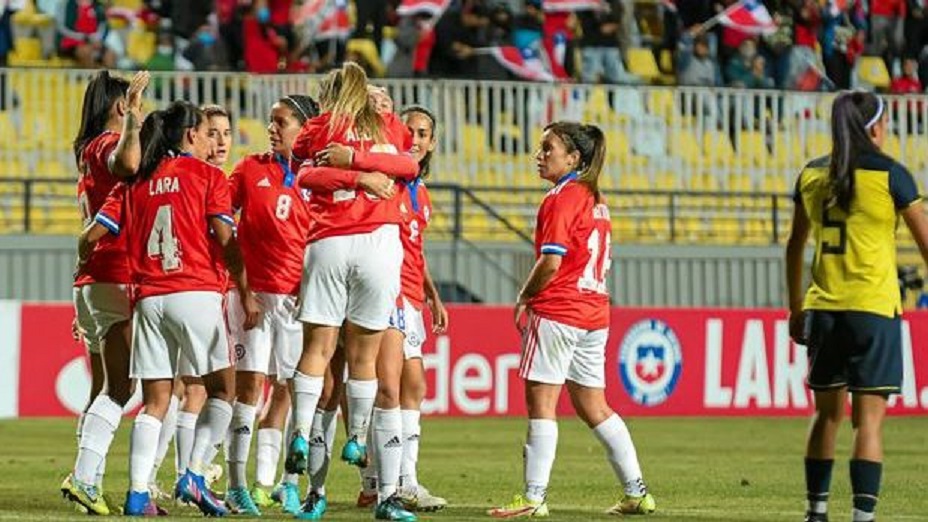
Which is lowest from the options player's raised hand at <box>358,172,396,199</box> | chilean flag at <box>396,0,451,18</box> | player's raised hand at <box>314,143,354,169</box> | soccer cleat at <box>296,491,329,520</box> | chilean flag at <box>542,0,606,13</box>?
soccer cleat at <box>296,491,329,520</box>

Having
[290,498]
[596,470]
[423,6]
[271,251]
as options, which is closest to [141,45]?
[423,6]

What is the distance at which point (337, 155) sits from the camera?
11.9 m

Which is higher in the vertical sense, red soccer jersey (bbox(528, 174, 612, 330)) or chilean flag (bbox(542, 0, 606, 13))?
chilean flag (bbox(542, 0, 606, 13))

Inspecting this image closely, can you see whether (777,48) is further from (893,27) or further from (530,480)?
(530,480)

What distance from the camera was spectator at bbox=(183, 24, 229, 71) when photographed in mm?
28844

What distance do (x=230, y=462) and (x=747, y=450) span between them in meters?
8.23

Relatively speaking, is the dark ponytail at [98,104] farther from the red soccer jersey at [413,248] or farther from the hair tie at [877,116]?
the hair tie at [877,116]

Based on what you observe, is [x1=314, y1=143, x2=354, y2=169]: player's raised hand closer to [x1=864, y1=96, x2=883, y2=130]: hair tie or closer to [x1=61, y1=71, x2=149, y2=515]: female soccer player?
[x1=61, y1=71, x2=149, y2=515]: female soccer player

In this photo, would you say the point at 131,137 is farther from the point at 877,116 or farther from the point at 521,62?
the point at 521,62

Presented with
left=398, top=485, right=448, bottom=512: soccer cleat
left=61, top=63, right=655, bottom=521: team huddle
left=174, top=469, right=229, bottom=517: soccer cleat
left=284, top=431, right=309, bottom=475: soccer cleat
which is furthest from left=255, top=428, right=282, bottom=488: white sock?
left=284, top=431, right=309, bottom=475: soccer cleat

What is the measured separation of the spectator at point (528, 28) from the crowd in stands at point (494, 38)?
0.06 ft

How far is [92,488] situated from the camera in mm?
12266

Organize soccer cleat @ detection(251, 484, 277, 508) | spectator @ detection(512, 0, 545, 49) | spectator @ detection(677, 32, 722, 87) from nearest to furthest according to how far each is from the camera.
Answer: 1. soccer cleat @ detection(251, 484, 277, 508)
2. spectator @ detection(512, 0, 545, 49)
3. spectator @ detection(677, 32, 722, 87)

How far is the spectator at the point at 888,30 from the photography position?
3253 centimetres
